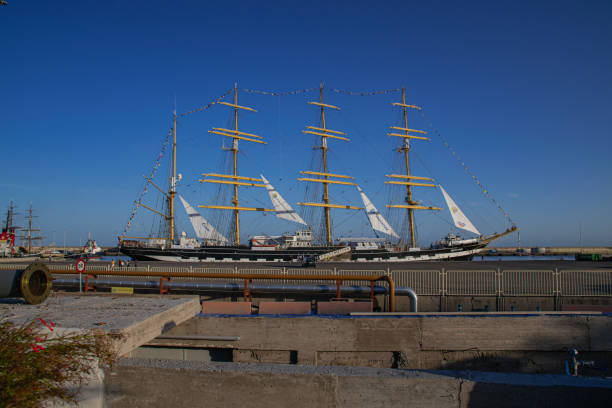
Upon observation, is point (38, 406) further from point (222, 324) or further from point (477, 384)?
point (222, 324)

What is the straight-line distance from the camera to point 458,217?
67.5 metres

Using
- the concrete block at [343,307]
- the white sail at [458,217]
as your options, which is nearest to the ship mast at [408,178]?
the white sail at [458,217]

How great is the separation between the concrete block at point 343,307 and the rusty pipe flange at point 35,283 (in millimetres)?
7564

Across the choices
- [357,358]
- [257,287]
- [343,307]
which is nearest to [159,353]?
[257,287]

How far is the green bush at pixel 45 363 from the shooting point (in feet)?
12.1

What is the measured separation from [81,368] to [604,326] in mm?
11879

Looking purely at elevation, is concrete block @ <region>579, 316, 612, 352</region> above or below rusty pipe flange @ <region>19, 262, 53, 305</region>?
below

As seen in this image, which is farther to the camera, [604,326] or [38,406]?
[604,326]

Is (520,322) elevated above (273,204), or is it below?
below

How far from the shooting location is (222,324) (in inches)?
409

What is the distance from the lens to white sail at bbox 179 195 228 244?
73.1 metres

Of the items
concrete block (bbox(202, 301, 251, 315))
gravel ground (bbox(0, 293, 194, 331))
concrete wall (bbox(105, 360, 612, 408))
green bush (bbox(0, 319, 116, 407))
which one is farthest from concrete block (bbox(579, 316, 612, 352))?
green bush (bbox(0, 319, 116, 407))

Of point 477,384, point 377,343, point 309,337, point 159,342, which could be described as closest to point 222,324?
point 159,342

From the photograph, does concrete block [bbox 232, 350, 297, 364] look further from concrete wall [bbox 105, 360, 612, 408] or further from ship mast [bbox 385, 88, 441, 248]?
ship mast [bbox 385, 88, 441, 248]
